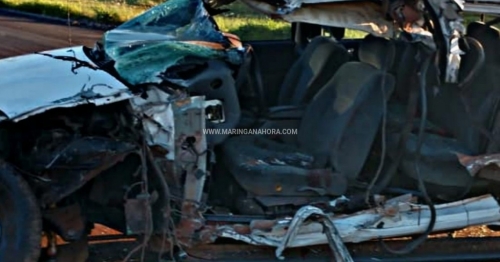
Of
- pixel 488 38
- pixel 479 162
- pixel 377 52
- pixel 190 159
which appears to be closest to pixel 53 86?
pixel 190 159

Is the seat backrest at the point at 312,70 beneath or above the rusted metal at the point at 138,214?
above

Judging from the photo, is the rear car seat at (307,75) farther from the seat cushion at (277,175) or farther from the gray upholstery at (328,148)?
the seat cushion at (277,175)

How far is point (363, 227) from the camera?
447 centimetres

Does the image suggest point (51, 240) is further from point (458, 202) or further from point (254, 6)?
point (458, 202)

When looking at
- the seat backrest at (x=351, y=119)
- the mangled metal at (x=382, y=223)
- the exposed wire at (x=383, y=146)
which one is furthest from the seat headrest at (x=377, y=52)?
the mangled metal at (x=382, y=223)

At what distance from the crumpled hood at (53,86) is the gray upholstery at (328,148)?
0.80 m

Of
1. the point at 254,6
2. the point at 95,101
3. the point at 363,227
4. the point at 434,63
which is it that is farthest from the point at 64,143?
the point at 434,63

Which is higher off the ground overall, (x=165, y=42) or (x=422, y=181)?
(x=165, y=42)

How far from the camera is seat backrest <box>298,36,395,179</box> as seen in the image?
14.9 feet

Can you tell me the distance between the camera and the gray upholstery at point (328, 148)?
4465mm

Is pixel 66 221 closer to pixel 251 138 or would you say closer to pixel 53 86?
pixel 53 86

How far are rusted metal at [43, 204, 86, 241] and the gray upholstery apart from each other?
88 cm

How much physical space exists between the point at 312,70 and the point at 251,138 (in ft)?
2.27

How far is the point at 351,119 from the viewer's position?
4551 millimetres
